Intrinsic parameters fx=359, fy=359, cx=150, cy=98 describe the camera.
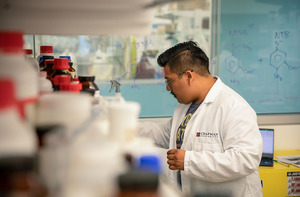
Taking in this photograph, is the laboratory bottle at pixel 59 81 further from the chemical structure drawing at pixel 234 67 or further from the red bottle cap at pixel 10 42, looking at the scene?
the chemical structure drawing at pixel 234 67

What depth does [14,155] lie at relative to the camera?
490mm

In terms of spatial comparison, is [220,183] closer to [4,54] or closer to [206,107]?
[206,107]

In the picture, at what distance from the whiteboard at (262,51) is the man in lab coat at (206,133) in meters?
1.35

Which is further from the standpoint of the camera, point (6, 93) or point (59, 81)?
point (59, 81)

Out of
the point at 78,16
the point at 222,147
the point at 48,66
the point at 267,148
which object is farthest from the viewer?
the point at 267,148

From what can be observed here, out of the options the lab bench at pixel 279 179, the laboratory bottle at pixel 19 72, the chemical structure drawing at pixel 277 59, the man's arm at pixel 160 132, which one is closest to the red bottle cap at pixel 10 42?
the laboratory bottle at pixel 19 72

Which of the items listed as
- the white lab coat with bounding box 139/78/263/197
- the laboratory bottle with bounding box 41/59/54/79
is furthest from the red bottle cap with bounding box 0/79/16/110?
the white lab coat with bounding box 139/78/263/197

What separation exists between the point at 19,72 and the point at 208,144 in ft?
5.17

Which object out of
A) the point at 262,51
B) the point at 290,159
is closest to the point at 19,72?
the point at 290,159

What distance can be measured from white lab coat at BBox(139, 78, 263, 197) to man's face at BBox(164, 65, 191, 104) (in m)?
0.12

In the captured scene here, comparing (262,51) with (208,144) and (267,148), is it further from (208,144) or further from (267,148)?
(208,144)

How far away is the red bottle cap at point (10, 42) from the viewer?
655 mm

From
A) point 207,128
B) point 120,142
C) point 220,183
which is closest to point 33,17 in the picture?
point 120,142

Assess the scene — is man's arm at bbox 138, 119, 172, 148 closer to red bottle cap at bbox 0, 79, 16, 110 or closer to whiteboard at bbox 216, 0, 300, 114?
whiteboard at bbox 216, 0, 300, 114
